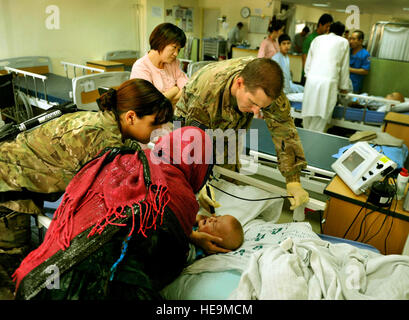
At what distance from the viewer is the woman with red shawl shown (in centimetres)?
100

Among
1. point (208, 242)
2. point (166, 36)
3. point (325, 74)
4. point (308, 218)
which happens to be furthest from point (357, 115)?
point (208, 242)

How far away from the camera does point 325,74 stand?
153 inches

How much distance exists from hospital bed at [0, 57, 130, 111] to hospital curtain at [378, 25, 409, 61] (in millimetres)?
4697

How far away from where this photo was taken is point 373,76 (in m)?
4.87

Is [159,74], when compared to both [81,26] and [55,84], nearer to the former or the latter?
[55,84]

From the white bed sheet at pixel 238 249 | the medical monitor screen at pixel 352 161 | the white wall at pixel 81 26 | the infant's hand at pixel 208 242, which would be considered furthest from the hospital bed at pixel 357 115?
the white wall at pixel 81 26

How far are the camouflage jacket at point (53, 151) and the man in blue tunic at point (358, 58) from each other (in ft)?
14.6

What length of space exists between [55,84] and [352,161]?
4383mm

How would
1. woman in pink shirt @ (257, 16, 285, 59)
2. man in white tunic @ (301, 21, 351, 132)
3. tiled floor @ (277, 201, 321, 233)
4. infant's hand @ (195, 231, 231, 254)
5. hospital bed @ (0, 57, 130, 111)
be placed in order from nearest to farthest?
infant's hand @ (195, 231, 231, 254) < tiled floor @ (277, 201, 321, 233) < hospital bed @ (0, 57, 130, 111) < man in white tunic @ (301, 21, 351, 132) < woman in pink shirt @ (257, 16, 285, 59)

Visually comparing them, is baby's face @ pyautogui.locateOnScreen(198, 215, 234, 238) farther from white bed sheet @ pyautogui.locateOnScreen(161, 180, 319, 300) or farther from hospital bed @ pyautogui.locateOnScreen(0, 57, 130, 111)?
hospital bed @ pyautogui.locateOnScreen(0, 57, 130, 111)

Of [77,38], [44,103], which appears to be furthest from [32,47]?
[44,103]

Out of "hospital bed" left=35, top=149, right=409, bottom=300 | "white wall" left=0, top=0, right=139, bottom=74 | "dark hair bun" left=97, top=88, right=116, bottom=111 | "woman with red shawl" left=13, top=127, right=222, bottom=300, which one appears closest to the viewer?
"woman with red shawl" left=13, top=127, right=222, bottom=300

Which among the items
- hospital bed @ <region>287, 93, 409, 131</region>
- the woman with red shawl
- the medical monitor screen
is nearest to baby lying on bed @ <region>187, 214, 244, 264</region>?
the woman with red shawl
